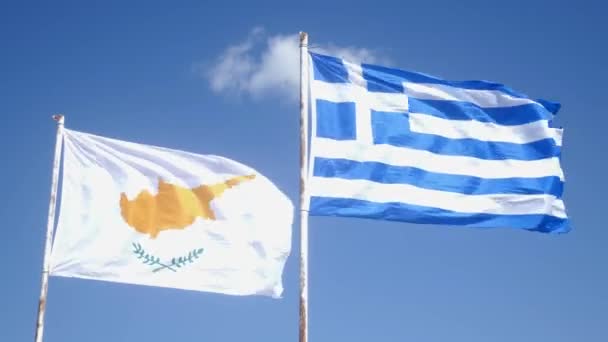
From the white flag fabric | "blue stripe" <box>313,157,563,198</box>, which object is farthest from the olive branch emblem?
"blue stripe" <box>313,157,563,198</box>

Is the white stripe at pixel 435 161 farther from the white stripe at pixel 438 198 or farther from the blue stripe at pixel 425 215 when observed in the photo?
the blue stripe at pixel 425 215

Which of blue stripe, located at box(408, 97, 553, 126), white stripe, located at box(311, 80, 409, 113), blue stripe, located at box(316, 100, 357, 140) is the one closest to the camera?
blue stripe, located at box(316, 100, 357, 140)

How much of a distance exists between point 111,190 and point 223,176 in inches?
93.6

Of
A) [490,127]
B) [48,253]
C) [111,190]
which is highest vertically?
[490,127]

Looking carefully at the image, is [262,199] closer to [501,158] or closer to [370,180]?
[370,180]

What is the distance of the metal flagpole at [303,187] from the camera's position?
20609mm

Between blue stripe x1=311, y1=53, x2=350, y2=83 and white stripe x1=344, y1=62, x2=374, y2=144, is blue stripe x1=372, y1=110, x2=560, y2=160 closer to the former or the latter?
white stripe x1=344, y1=62, x2=374, y2=144

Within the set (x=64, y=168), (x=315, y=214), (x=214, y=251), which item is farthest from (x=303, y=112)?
(x=64, y=168)

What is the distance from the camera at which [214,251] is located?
23125 millimetres

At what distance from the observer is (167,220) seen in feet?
76.0

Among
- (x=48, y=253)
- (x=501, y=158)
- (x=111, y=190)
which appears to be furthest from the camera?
(x=501, y=158)

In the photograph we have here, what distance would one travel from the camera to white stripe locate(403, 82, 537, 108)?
82.7 ft

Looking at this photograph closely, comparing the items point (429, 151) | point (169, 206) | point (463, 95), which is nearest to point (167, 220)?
point (169, 206)

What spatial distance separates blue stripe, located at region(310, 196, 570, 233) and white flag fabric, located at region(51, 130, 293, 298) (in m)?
1.91
